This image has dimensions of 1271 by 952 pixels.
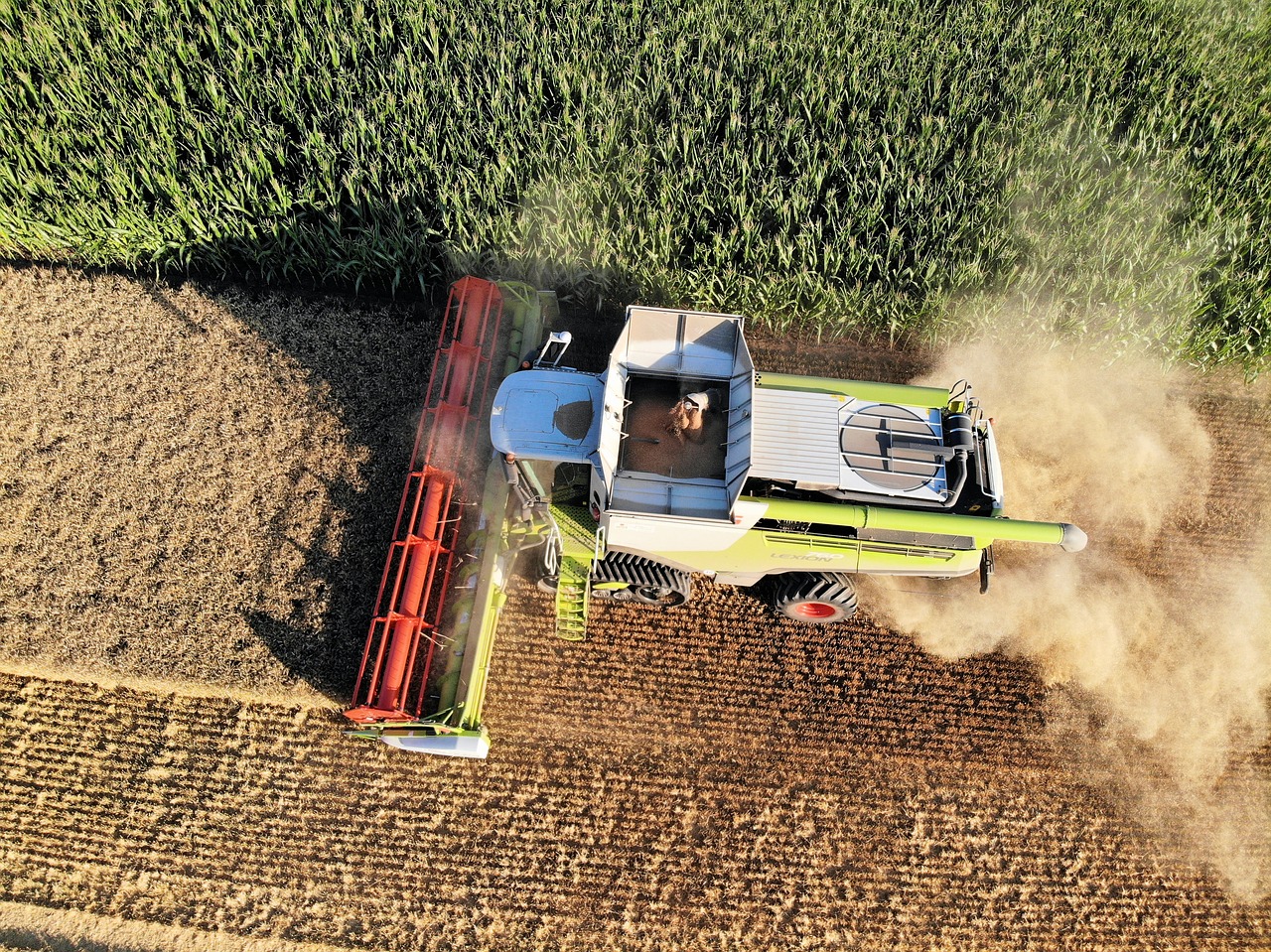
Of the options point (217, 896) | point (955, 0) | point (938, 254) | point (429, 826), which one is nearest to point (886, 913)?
point (429, 826)

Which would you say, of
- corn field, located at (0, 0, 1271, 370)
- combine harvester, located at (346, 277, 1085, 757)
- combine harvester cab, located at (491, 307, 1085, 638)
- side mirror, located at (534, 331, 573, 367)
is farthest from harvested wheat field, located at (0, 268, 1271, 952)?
side mirror, located at (534, 331, 573, 367)

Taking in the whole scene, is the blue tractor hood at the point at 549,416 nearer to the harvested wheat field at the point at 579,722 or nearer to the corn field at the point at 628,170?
the harvested wheat field at the point at 579,722

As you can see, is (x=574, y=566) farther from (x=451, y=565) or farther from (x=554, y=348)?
(x=554, y=348)

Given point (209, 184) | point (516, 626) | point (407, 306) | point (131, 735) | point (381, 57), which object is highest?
point (381, 57)

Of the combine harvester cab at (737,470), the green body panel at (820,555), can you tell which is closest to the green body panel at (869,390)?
the combine harvester cab at (737,470)

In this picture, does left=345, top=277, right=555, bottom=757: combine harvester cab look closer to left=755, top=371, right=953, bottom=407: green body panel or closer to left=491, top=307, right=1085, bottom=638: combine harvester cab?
left=491, top=307, right=1085, bottom=638: combine harvester cab

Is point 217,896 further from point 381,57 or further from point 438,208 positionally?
point 381,57
